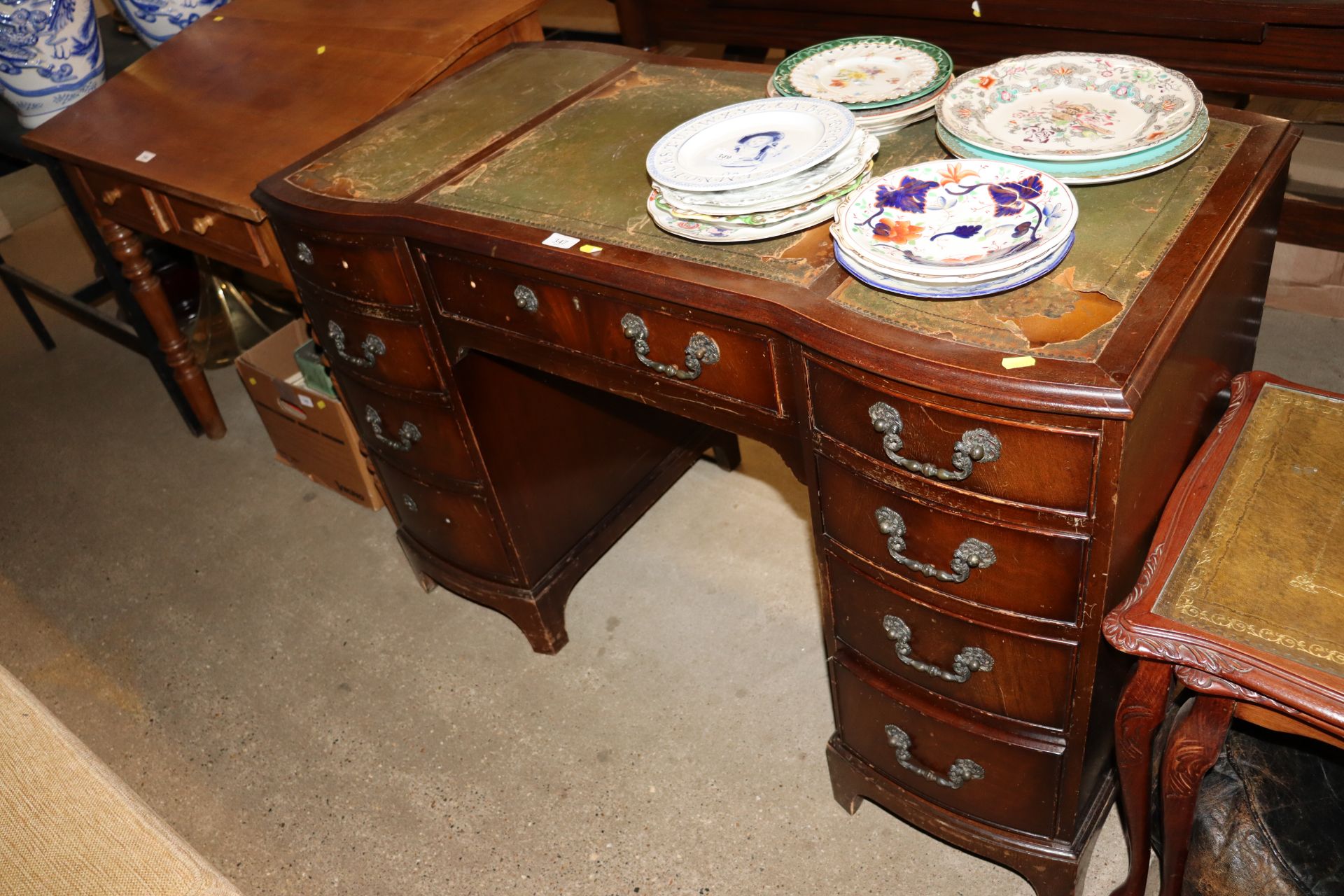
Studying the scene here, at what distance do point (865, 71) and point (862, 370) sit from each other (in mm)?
663

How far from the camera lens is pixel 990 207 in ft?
4.15

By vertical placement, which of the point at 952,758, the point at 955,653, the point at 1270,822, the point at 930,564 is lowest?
the point at 1270,822

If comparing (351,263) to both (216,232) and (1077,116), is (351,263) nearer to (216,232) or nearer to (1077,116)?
(216,232)

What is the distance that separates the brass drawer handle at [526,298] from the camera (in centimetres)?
151

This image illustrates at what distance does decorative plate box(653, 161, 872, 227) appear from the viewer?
1335mm

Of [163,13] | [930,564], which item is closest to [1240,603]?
[930,564]

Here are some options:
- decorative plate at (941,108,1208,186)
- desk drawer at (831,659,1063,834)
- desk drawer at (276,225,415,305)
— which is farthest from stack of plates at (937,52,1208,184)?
desk drawer at (276,225,415,305)

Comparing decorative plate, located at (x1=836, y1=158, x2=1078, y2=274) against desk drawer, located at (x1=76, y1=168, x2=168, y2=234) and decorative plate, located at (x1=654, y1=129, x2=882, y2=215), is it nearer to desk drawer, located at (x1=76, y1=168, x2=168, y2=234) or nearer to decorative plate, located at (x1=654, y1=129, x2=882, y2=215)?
decorative plate, located at (x1=654, y1=129, x2=882, y2=215)

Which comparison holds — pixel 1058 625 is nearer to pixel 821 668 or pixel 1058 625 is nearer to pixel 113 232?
pixel 821 668

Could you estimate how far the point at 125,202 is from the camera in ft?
7.63

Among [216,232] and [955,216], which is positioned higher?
[955,216]

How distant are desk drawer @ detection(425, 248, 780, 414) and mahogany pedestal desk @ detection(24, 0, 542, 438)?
535 millimetres

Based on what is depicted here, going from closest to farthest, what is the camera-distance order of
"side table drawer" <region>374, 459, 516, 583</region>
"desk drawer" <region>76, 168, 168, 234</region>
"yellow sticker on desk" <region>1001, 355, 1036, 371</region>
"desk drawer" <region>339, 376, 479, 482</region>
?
"yellow sticker on desk" <region>1001, 355, 1036, 371</region> → "desk drawer" <region>339, 376, 479, 482</region> → "side table drawer" <region>374, 459, 516, 583</region> → "desk drawer" <region>76, 168, 168, 234</region>

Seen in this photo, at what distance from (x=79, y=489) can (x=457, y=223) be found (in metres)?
1.88
